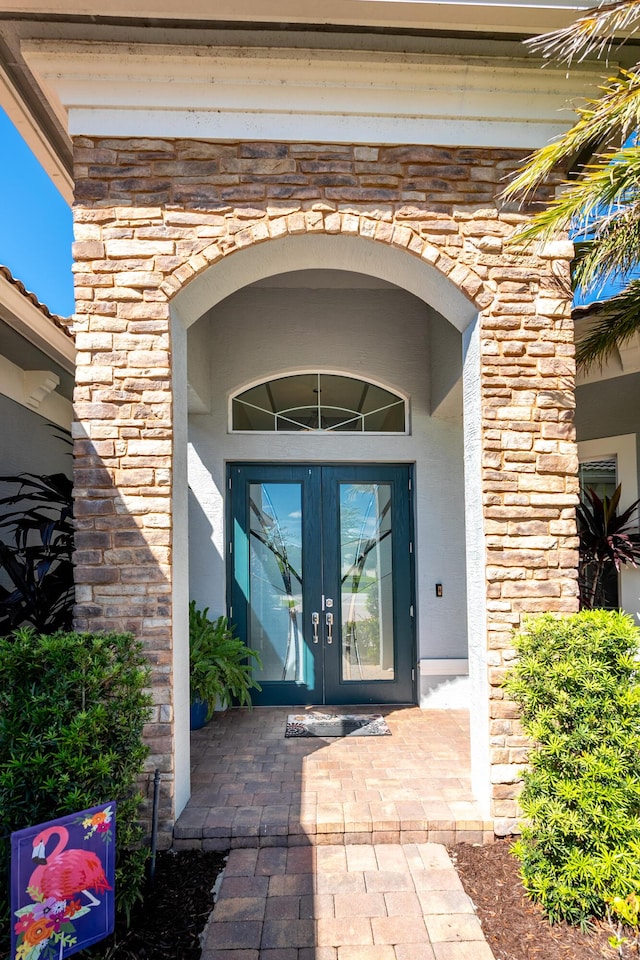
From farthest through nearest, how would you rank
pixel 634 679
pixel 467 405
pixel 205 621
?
1. pixel 205 621
2. pixel 467 405
3. pixel 634 679

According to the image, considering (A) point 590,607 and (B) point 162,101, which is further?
(A) point 590,607

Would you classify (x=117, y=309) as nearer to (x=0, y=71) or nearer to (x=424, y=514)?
(x=0, y=71)

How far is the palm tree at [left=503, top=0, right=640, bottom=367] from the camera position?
295 centimetres

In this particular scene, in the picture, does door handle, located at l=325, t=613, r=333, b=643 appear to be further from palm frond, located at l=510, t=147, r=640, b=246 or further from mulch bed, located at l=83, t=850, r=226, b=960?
palm frond, located at l=510, t=147, r=640, b=246

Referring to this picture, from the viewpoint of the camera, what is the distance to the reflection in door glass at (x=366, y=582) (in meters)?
6.27

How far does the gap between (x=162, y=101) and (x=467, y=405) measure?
298 cm

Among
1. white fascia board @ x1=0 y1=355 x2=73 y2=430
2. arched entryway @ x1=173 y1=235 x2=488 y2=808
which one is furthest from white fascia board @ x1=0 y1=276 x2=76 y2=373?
arched entryway @ x1=173 y1=235 x2=488 y2=808

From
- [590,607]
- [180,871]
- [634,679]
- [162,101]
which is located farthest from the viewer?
[590,607]

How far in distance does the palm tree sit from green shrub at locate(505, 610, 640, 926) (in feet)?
7.99

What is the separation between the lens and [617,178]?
120 inches

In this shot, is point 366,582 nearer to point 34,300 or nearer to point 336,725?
point 336,725

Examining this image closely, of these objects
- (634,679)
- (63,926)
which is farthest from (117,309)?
(634,679)

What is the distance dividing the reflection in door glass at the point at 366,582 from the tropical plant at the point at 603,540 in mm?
2098

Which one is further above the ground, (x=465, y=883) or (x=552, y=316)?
(x=552, y=316)
